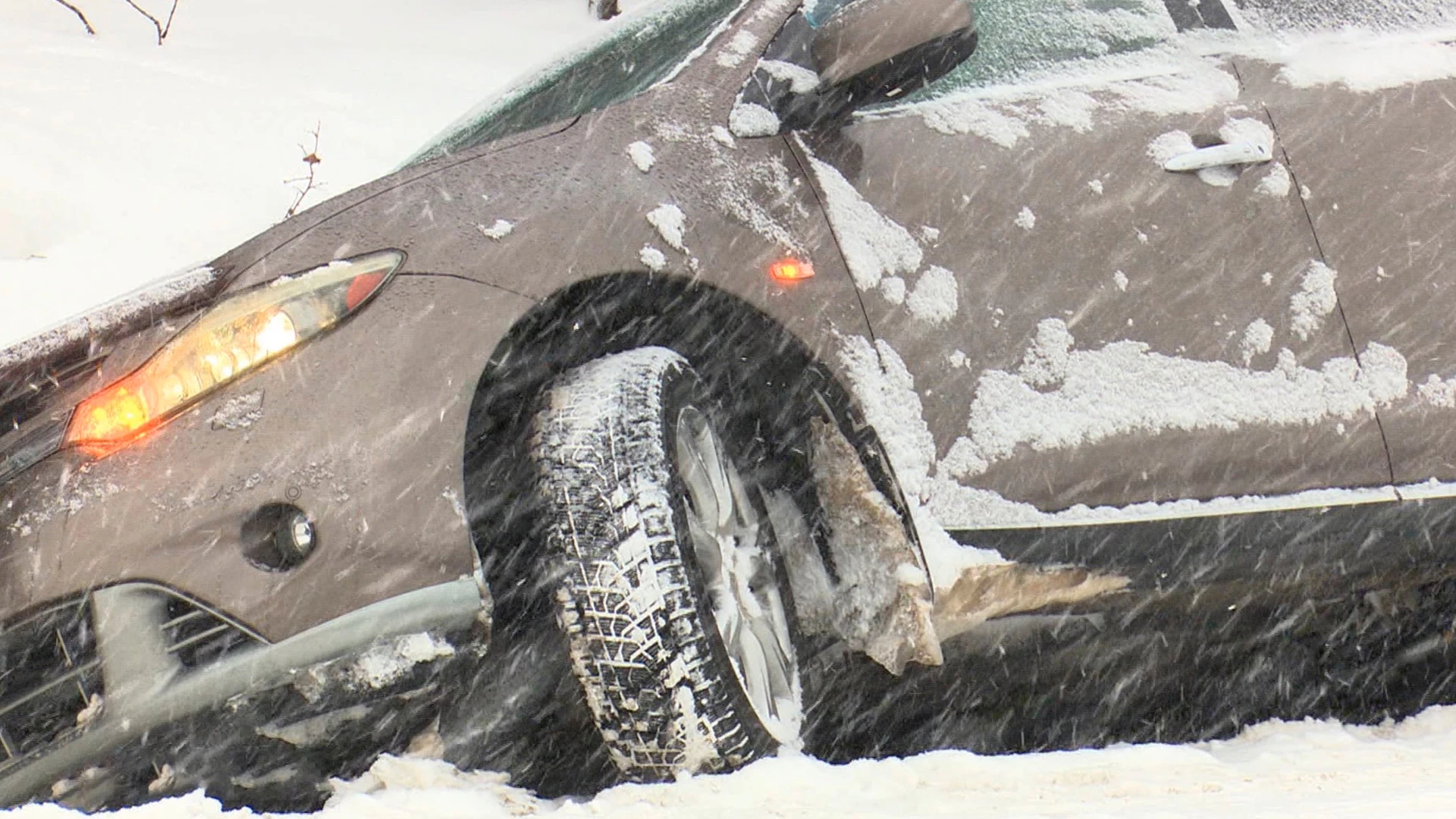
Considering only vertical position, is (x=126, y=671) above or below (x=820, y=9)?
below

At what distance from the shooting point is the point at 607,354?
2602mm

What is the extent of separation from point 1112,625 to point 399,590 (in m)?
1.63

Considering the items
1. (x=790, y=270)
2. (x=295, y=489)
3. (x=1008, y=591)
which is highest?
(x=295, y=489)

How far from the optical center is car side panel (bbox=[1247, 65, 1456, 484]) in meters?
2.92

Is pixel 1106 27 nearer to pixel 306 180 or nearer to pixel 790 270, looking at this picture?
pixel 790 270

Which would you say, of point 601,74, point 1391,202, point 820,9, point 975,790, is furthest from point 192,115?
point 975,790

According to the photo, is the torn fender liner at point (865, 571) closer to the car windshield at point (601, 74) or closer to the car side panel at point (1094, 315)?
the car side panel at point (1094, 315)

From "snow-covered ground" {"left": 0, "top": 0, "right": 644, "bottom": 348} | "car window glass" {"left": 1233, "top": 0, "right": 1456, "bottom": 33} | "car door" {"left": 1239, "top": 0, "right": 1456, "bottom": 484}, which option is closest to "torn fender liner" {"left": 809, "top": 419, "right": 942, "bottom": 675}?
"car door" {"left": 1239, "top": 0, "right": 1456, "bottom": 484}

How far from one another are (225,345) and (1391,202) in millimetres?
2285

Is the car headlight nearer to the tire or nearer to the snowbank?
the tire

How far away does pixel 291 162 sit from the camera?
6875 mm

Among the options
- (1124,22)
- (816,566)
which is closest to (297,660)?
(816,566)

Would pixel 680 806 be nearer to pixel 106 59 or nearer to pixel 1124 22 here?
pixel 1124 22

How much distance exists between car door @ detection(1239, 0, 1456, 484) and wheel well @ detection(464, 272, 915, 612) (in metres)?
1.07
